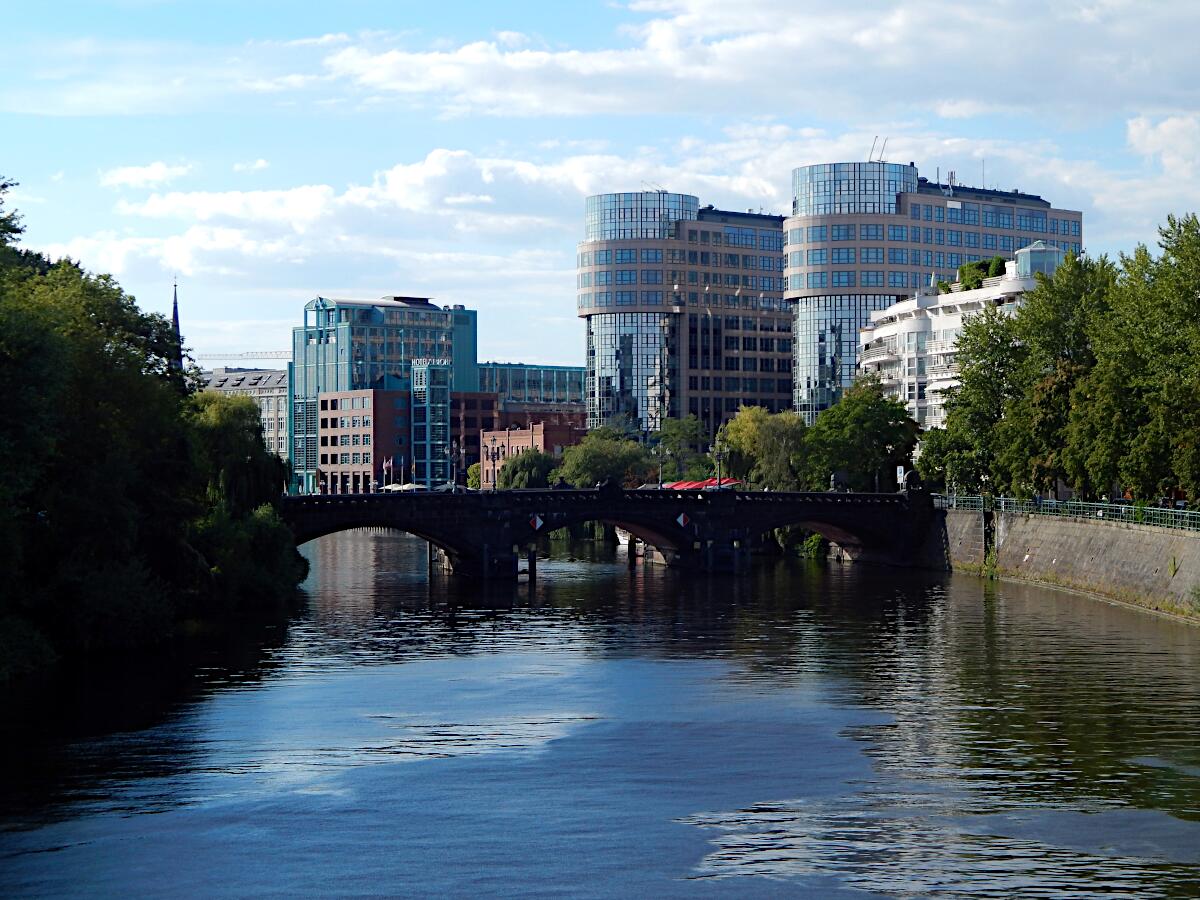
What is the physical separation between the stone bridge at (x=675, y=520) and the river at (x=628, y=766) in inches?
1382

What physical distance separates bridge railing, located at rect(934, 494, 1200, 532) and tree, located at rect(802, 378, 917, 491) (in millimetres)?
11694

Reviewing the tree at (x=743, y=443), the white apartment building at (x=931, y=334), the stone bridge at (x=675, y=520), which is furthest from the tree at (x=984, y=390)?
the tree at (x=743, y=443)

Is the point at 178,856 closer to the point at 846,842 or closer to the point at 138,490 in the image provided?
the point at 846,842

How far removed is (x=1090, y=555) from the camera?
348 ft

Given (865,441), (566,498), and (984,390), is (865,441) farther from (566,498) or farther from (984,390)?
(566,498)

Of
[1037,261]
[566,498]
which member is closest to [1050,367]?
[566,498]

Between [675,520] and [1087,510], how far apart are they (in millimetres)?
34466

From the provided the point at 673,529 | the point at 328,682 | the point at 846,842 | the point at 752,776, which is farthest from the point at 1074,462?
the point at 846,842

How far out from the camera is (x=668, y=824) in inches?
1710

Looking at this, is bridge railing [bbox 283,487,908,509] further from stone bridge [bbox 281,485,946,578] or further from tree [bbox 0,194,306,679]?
tree [bbox 0,194,306,679]

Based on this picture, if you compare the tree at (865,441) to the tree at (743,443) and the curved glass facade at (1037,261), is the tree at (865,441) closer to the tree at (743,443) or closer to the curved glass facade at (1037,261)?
the curved glass facade at (1037,261)

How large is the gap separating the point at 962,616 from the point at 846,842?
179 ft

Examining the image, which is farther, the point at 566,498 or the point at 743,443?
the point at 743,443

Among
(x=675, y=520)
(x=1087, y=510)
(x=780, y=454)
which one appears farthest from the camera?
(x=780, y=454)
